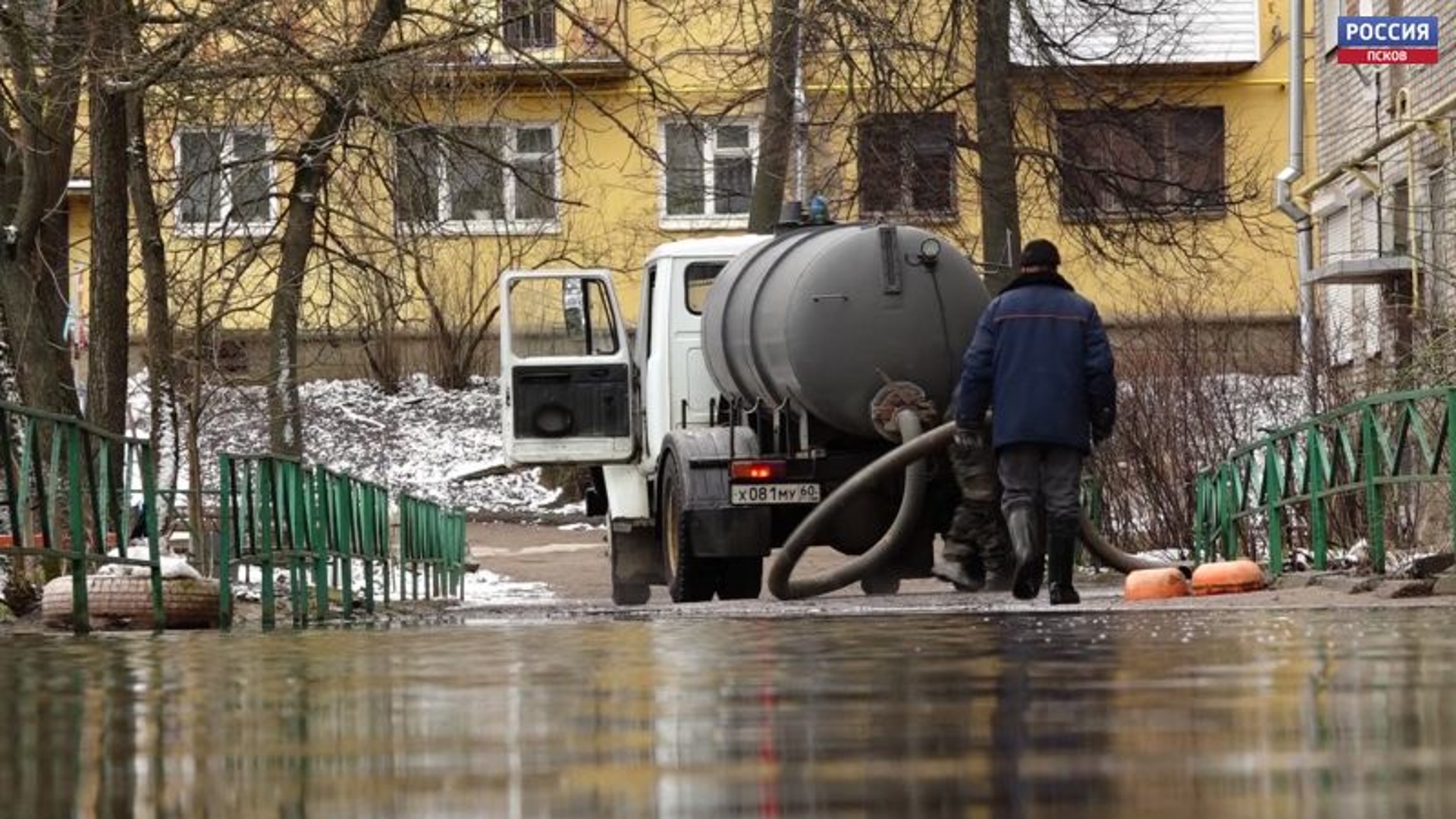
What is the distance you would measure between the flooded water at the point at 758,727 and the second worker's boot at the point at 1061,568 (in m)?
4.84

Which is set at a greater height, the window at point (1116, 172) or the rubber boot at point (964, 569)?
the window at point (1116, 172)

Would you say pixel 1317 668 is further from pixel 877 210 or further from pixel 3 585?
pixel 877 210

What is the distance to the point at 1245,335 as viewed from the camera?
28062mm

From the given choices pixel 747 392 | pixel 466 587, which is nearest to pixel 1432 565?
pixel 747 392

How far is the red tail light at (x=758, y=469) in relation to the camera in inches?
757

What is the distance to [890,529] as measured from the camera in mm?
19047

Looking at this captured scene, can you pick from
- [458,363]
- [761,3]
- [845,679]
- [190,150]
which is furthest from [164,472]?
[845,679]

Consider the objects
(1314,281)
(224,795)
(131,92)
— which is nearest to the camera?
(224,795)

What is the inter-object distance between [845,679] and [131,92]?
1257cm

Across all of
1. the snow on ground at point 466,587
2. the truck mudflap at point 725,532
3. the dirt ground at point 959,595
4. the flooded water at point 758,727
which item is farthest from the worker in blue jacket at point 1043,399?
the snow on ground at point 466,587

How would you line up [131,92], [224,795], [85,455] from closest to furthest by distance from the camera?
[224,795]
[85,455]
[131,92]

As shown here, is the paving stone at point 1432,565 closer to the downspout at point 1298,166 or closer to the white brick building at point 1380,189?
the white brick building at point 1380,189

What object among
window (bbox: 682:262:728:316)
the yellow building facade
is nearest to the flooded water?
the yellow building facade

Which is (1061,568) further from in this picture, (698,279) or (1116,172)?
(1116,172)
